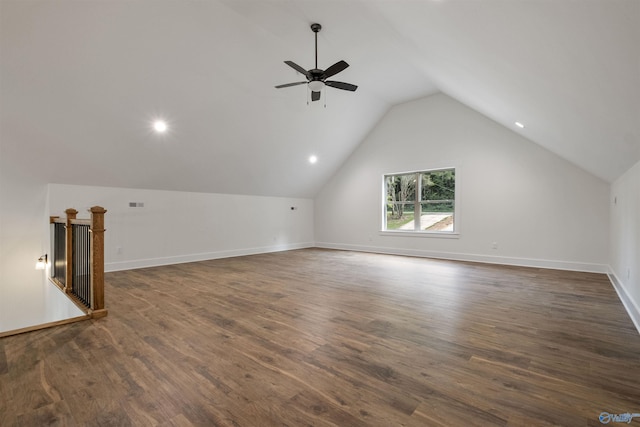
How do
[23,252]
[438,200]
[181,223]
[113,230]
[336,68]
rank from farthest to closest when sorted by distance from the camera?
[438,200], [181,223], [113,230], [23,252], [336,68]

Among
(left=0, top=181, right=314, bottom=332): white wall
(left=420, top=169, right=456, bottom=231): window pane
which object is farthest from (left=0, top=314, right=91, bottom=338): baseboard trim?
(left=420, top=169, right=456, bottom=231): window pane

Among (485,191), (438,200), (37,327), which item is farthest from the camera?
(438,200)

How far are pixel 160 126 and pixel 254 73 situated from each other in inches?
67.1

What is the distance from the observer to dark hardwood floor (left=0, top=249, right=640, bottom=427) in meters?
1.50

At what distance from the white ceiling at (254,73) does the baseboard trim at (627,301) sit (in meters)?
1.43

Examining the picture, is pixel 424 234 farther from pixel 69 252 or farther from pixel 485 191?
pixel 69 252

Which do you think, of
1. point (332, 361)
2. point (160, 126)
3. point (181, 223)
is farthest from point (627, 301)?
point (181, 223)

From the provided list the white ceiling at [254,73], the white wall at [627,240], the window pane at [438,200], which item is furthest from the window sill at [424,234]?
the white ceiling at [254,73]

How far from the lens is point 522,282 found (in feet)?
14.1

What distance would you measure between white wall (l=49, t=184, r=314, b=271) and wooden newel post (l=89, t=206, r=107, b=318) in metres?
2.54

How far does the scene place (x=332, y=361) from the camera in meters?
2.02

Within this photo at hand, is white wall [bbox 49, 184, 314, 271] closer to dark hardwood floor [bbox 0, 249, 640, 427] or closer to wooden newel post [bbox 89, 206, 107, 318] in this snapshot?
dark hardwood floor [bbox 0, 249, 640, 427]

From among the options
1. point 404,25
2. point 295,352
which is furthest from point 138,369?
point 404,25

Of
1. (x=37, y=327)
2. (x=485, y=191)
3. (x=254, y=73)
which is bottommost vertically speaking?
(x=37, y=327)
